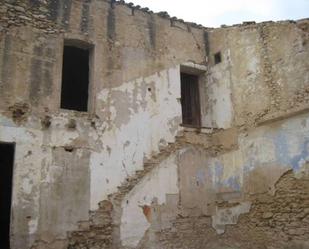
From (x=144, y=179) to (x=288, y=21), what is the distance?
4739 millimetres

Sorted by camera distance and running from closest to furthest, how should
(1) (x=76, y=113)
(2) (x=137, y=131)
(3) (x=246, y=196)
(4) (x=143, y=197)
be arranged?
(1) (x=76, y=113) → (4) (x=143, y=197) → (3) (x=246, y=196) → (2) (x=137, y=131)

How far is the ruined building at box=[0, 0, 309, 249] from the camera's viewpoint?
8.21m

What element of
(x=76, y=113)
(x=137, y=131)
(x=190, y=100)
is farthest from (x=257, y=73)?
(x=76, y=113)

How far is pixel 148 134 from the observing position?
9.64 m

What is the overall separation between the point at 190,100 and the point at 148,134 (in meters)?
2.10

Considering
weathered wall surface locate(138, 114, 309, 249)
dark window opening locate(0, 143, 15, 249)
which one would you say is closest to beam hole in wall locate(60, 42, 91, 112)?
dark window opening locate(0, 143, 15, 249)

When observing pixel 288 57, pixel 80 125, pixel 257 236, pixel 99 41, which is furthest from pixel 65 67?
pixel 257 236

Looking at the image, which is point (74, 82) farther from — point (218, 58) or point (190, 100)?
point (218, 58)

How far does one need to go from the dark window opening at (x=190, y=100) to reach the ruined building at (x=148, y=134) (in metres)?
0.04

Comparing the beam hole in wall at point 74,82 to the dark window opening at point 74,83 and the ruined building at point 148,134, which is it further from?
the ruined building at point 148,134

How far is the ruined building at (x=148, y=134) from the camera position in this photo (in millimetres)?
8211

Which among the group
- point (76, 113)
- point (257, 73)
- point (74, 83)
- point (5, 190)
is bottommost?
point (5, 190)

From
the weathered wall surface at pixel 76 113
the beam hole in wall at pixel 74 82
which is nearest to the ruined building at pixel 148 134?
the weathered wall surface at pixel 76 113

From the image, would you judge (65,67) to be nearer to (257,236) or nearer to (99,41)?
(99,41)
